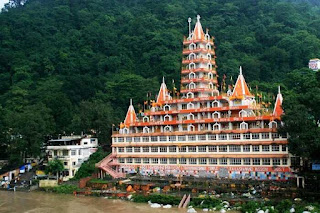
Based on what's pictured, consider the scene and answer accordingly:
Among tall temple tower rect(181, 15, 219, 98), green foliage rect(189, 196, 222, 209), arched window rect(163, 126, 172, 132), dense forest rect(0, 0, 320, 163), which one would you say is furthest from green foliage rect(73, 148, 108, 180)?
green foliage rect(189, 196, 222, 209)

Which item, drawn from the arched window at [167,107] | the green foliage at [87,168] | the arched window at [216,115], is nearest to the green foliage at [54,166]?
the green foliage at [87,168]

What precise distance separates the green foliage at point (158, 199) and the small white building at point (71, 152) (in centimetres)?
1316

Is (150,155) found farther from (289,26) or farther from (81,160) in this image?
(289,26)

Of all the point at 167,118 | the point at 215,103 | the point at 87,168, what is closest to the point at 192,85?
the point at 215,103

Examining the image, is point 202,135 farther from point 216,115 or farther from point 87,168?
point 87,168

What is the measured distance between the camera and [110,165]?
47.4m

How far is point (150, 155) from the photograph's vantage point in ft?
148

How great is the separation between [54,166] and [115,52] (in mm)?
46687

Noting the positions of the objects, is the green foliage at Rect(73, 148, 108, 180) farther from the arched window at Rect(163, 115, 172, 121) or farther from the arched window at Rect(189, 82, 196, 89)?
the arched window at Rect(189, 82, 196, 89)

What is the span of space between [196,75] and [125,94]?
2358 centimetres

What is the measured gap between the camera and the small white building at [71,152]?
47.5 metres

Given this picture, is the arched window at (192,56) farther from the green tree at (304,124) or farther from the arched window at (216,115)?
→ the green tree at (304,124)

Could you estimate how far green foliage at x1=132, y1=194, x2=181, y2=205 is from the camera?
3459 cm

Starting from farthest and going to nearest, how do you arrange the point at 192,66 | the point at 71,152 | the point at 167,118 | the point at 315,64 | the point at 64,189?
the point at 315,64, the point at 192,66, the point at 71,152, the point at 167,118, the point at 64,189
